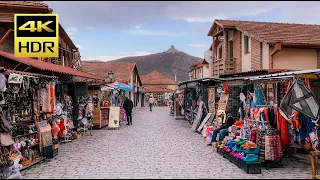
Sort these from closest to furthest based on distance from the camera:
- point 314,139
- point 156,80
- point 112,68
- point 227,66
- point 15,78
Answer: point 314,139 → point 15,78 → point 227,66 → point 112,68 → point 156,80

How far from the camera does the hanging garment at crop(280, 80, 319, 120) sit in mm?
6727

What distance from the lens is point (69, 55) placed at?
21.0m

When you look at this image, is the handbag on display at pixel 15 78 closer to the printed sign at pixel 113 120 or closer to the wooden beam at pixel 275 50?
the printed sign at pixel 113 120

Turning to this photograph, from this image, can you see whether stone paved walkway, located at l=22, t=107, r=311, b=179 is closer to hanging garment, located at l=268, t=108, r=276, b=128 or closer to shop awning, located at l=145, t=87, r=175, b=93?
hanging garment, located at l=268, t=108, r=276, b=128

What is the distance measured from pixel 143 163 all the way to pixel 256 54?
34.4 ft

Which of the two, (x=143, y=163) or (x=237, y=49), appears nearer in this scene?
(x=143, y=163)

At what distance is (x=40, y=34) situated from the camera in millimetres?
8547

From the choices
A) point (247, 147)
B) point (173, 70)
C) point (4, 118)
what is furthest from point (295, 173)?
point (173, 70)

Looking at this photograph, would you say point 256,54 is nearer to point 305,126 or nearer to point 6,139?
point 305,126

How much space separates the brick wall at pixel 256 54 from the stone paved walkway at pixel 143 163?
6.47m

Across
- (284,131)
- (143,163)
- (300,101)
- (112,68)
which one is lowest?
(143,163)

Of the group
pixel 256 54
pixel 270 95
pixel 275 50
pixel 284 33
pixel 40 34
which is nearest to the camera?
pixel 40 34

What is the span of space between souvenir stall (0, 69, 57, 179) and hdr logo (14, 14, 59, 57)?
0.82 m

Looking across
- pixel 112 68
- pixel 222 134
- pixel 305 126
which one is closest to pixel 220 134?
pixel 222 134
